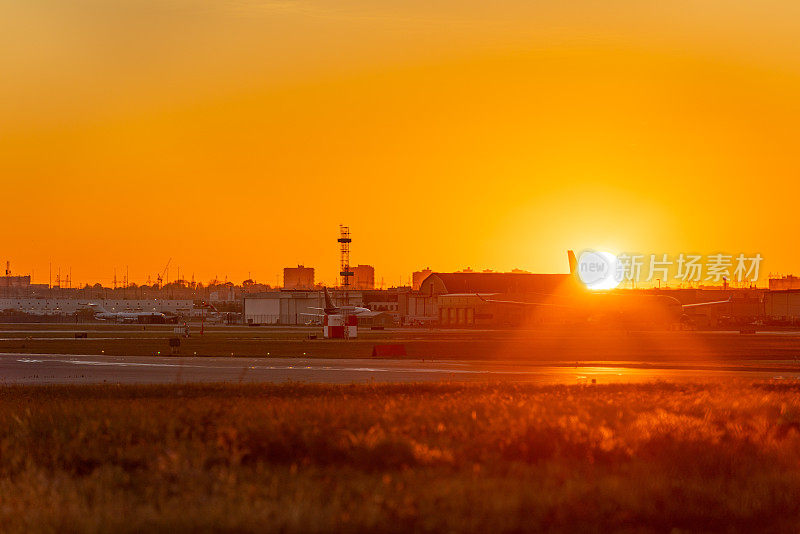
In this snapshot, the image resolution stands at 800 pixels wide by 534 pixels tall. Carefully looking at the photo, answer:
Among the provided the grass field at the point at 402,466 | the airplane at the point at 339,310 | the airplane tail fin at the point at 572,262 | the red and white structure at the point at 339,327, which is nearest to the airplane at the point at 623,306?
the airplane tail fin at the point at 572,262

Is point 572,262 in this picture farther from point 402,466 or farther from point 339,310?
point 402,466

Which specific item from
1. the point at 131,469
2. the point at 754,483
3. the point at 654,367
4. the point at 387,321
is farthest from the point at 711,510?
the point at 387,321

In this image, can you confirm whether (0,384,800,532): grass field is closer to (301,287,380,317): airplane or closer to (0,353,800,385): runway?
(0,353,800,385): runway

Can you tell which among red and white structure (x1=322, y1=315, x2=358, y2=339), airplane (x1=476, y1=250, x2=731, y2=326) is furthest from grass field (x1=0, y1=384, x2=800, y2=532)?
airplane (x1=476, y1=250, x2=731, y2=326)

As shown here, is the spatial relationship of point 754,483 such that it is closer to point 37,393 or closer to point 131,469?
point 131,469

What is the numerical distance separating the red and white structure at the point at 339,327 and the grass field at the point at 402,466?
241 ft

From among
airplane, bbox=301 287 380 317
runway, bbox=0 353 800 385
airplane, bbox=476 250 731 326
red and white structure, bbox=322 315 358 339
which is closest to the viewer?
runway, bbox=0 353 800 385

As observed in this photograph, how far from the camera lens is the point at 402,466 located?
16.6 meters

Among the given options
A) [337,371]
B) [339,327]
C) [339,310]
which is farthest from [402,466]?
[339,310]

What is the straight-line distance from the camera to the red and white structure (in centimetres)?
9875

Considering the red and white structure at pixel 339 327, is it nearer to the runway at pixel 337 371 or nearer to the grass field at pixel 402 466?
the runway at pixel 337 371

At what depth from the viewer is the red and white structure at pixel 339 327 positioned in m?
98.8

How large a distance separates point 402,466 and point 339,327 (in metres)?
82.9

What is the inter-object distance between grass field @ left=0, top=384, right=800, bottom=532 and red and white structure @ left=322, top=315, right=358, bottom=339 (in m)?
73.6
